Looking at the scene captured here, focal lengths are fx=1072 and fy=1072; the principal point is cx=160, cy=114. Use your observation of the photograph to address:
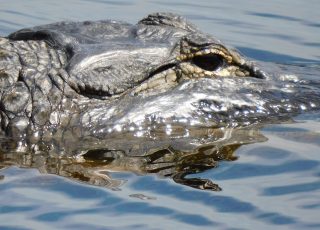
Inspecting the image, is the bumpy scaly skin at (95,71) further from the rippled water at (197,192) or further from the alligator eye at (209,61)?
the rippled water at (197,192)

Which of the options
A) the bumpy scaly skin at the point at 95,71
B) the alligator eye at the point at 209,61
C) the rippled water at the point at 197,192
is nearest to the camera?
the rippled water at the point at 197,192

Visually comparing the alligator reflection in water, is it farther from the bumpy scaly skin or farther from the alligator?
the bumpy scaly skin

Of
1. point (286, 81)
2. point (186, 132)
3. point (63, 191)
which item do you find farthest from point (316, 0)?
point (63, 191)

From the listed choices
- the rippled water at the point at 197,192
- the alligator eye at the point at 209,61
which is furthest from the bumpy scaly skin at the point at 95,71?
the rippled water at the point at 197,192

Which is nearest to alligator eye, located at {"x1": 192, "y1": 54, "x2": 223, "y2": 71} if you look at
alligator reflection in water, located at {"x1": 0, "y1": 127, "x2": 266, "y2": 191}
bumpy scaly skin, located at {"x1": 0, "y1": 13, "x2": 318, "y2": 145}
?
bumpy scaly skin, located at {"x1": 0, "y1": 13, "x2": 318, "y2": 145}

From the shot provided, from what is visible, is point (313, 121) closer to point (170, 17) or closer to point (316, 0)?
point (170, 17)

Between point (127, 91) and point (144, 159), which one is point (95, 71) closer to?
point (127, 91)

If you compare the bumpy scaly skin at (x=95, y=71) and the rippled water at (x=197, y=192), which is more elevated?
the bumpy scaly skin at (x=95, y=71)

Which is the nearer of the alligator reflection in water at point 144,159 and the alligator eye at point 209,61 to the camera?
the alligator reflection in water at point 144,159
